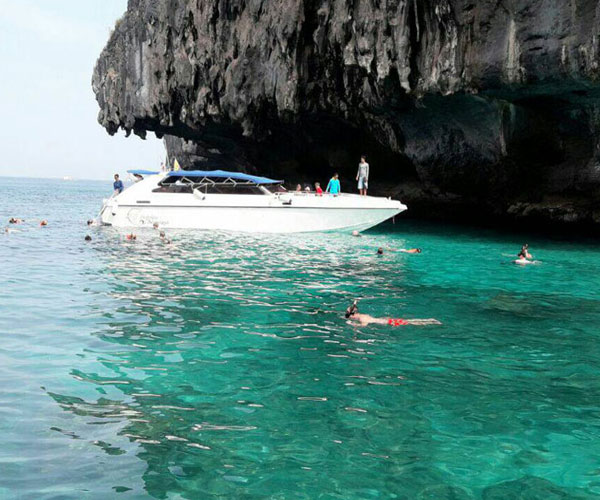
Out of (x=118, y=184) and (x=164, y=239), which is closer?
(x=164, y=239)

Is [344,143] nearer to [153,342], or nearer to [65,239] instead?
[65,239]

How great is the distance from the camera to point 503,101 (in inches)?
879

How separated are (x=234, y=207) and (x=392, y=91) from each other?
7419 millimetres

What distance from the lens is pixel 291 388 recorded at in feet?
22.7

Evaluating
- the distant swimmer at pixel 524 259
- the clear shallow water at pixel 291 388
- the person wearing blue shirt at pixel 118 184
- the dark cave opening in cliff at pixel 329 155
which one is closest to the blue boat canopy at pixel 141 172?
the person wearing blue shirt at pixel 118 184

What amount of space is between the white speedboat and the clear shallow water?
9414mm

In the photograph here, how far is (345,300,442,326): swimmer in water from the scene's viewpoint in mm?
10055

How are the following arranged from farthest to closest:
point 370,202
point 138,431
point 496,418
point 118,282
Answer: point 370,202 → point 118,282 → point 496,418 → point 138,431

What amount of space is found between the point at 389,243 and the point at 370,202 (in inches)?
82.7

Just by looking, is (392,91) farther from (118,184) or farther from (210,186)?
(118,184)

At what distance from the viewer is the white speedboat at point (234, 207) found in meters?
23.7

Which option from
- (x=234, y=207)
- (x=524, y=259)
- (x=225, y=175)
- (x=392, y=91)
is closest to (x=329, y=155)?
(x=225, y=175)

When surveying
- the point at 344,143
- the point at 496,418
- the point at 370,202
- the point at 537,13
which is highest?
the point at 537,13

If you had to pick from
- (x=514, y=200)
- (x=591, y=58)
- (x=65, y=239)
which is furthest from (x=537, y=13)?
(x=65, y=239)
